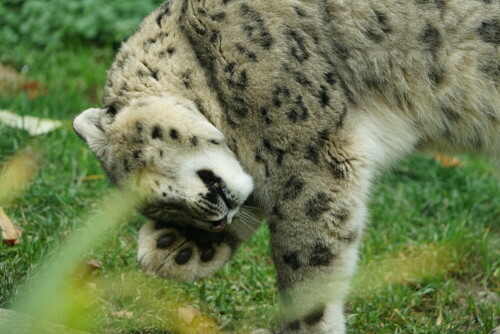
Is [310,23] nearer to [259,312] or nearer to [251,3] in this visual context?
[251,3]

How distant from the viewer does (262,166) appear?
372 centimetres

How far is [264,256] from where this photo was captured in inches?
212

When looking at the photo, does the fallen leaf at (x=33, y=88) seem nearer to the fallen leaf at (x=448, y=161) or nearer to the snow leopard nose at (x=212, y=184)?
the fallen leaf at (x=448, y=161)

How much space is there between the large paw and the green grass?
0.25m

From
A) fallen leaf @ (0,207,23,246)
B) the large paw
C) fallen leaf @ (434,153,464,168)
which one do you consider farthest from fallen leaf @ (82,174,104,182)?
fallen leaf @ (434,153,464,168)

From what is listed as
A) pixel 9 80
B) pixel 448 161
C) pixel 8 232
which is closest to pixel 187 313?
pixel 8 232

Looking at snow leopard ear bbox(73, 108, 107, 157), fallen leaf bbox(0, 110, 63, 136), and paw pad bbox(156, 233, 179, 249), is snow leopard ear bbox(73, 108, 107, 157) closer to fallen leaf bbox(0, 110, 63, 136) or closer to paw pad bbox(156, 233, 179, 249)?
paw pad bbox(156, 233, 179, 249)

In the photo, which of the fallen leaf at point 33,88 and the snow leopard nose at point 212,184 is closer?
the snow leopard nose at point 212,184

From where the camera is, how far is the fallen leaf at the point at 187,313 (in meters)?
4.18

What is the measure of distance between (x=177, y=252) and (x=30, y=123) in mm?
2785

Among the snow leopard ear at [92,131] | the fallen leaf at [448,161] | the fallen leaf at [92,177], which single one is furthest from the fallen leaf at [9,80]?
the fallen leaf at [448,161]

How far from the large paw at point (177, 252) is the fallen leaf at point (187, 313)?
0.55 feet

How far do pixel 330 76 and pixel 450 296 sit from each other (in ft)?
6.39

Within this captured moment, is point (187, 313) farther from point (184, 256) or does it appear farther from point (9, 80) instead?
point (9, 80)
